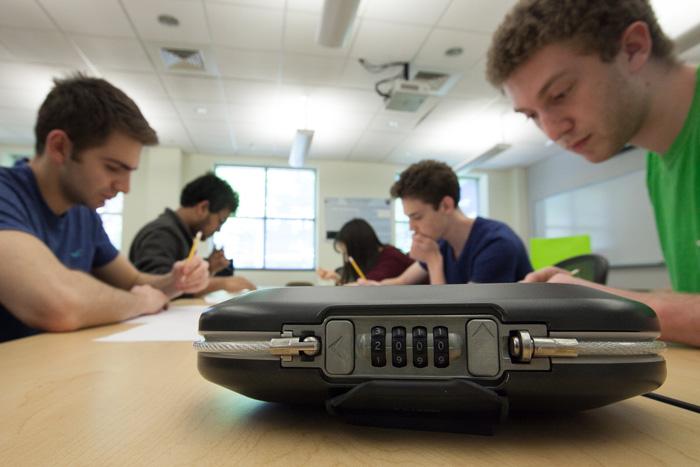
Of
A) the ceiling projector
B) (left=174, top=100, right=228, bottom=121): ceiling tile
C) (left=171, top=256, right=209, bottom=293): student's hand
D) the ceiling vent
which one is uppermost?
the ceiling vent

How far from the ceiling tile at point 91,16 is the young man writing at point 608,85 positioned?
2.52 meters

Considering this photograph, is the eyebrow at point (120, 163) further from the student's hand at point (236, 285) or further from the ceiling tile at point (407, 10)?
the ceiling tile at point (407, 10)

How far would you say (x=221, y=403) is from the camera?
28cm

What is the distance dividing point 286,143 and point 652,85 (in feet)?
14.3

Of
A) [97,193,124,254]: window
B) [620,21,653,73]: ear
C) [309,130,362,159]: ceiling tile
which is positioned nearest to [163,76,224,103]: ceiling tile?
[309,130,362,159]: ceiling tile

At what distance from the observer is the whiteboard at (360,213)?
561 cm

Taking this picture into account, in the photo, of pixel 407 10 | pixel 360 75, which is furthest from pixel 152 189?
pixel 407 10

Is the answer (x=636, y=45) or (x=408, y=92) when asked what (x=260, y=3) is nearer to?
(x=408, y=92)

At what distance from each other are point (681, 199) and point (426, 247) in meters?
0.83

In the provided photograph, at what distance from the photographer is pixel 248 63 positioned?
3049 mm

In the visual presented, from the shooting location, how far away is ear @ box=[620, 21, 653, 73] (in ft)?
2.50

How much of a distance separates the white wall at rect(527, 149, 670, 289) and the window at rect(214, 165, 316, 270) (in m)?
3.27

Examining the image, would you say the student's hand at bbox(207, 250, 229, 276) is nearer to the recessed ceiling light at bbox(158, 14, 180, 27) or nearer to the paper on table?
the paper on table

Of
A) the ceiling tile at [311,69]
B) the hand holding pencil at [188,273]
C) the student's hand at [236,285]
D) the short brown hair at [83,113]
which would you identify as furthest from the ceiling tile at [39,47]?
the hand holding pencil at [188,273]
